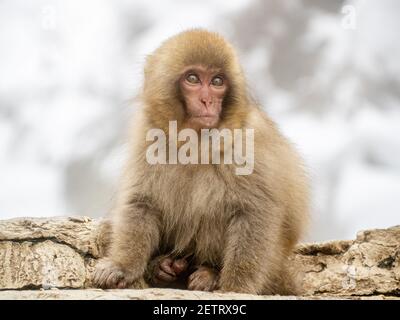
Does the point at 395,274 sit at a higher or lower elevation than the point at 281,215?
lower

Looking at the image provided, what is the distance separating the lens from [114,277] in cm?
461

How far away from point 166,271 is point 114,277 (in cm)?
44

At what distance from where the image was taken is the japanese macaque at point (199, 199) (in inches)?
184

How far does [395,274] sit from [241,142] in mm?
1481

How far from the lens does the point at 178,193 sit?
16.2 feet

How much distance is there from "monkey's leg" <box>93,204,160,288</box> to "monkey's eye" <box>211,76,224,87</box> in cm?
105

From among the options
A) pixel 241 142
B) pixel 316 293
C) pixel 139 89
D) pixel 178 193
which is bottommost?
pixel 316 293

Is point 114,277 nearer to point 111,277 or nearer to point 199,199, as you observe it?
point 111,277

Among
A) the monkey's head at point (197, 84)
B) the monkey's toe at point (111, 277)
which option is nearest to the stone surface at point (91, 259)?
the monkey's toe at point (111, 277)

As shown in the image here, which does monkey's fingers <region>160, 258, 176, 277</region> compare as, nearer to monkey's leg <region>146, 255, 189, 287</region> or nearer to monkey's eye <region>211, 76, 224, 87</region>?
monkey's leg <region>146, 255, 189, 287</region>

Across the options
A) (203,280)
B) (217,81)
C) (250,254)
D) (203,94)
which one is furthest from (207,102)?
(203,280)

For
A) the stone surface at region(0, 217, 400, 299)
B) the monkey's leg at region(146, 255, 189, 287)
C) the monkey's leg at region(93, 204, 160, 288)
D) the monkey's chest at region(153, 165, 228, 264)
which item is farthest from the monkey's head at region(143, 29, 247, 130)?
the stone surface at region(0, 217, 400, 299)
